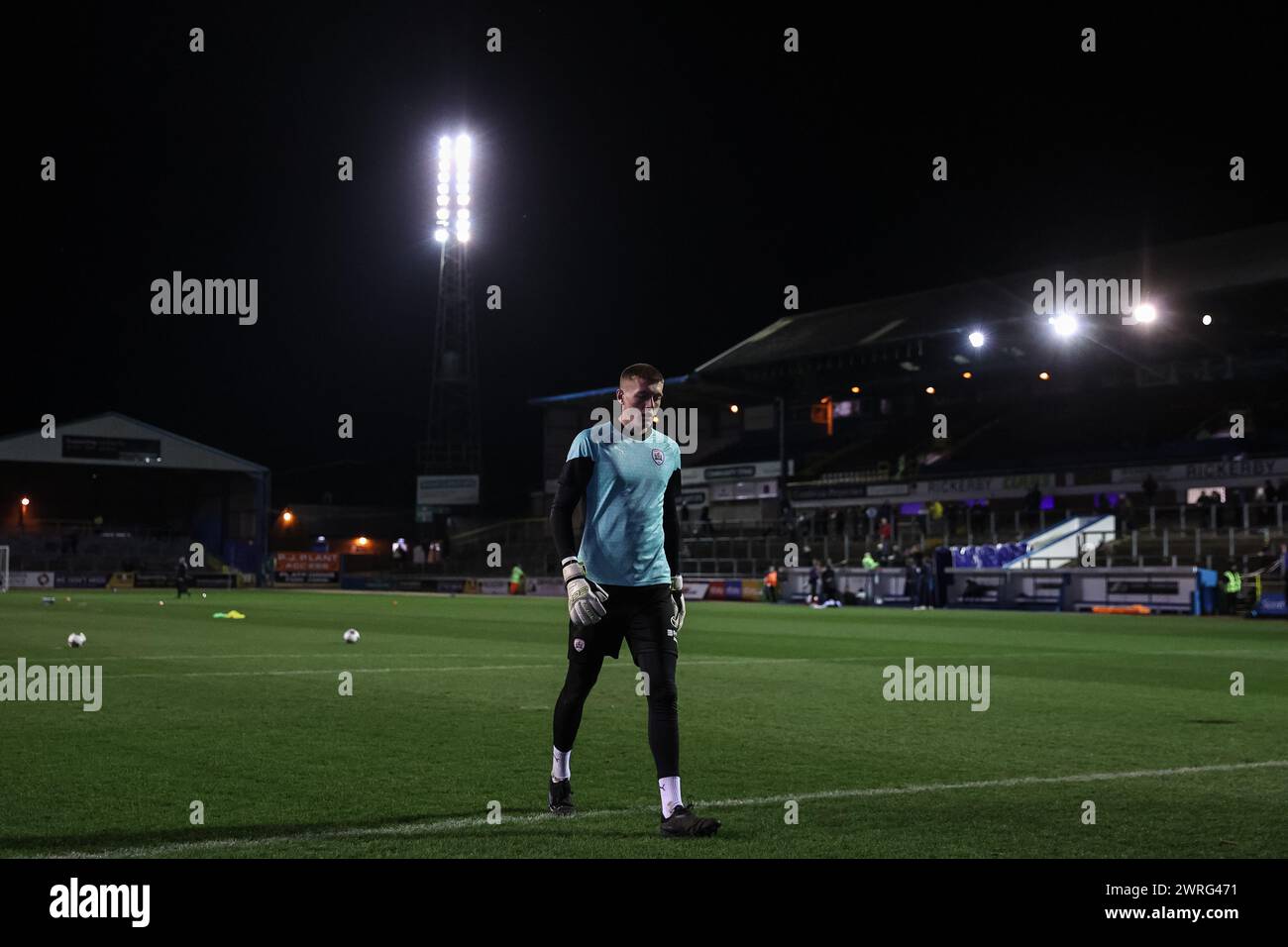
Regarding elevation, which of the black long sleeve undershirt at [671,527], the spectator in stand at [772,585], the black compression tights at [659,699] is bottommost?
the spectator in stand at [772,585]

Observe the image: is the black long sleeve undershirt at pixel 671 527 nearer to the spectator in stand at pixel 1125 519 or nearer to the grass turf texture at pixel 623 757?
the grass turf texture at pixel 623 757

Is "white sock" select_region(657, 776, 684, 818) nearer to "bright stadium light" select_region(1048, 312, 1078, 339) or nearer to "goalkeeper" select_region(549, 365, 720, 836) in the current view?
"goalkeeper" select_region(549, 365, 720, 836)

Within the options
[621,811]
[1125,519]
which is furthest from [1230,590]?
[621,811]

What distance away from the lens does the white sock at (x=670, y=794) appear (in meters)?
6.42

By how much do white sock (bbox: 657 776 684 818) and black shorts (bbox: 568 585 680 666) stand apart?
614 millimetres

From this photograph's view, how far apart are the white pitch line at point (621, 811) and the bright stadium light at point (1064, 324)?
45.2 meters

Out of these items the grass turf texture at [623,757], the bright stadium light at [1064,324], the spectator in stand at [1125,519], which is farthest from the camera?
the bright stadium light at [1064,324]

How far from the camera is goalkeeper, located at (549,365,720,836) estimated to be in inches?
264

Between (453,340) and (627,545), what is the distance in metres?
66.3

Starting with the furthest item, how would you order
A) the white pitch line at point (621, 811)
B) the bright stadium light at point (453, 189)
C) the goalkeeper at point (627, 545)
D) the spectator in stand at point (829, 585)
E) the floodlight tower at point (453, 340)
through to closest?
the floodlight tower at point (453, 340), the bright stadium light at point (453, 189), the spectator in stand at point (829, 585), the goalkeeper at point (627, 545), the white pitch line at point (621, 811)

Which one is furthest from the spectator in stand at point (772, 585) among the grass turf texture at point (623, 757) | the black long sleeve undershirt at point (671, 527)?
the black long sleeve undershirt at point (671, 527)

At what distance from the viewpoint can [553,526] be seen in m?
6.68

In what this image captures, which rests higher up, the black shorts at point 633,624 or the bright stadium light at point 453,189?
the bright stadium light at point 453,189
